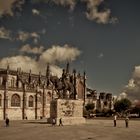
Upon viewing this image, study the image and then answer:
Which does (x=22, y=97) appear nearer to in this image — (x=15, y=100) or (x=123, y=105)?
(x=15, y=100)

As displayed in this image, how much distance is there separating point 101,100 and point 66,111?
88.1 m

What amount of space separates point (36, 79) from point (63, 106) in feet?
159

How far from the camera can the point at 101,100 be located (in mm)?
131625

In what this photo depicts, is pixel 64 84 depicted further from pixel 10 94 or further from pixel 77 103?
pixel 10 94

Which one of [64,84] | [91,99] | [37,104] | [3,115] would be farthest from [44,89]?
[91,99]

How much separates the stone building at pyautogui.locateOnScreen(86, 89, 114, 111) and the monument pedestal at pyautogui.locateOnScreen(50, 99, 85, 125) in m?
72.4

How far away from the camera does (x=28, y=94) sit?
71.7m

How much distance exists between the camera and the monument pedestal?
144 ft

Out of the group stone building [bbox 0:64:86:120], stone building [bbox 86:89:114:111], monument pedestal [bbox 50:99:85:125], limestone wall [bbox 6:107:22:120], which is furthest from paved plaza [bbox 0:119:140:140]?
stone building [bbox 86:89:114:111]

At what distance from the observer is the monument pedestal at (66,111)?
44.0m

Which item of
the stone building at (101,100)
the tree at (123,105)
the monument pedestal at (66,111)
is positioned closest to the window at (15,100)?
the monument pedestal at (66,111)

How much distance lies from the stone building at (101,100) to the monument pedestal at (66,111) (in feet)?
237

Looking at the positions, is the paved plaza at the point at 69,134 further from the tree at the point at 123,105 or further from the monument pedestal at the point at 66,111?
the tree at the point at 123,105

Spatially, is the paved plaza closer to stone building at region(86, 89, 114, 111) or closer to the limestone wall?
the limestone wall
